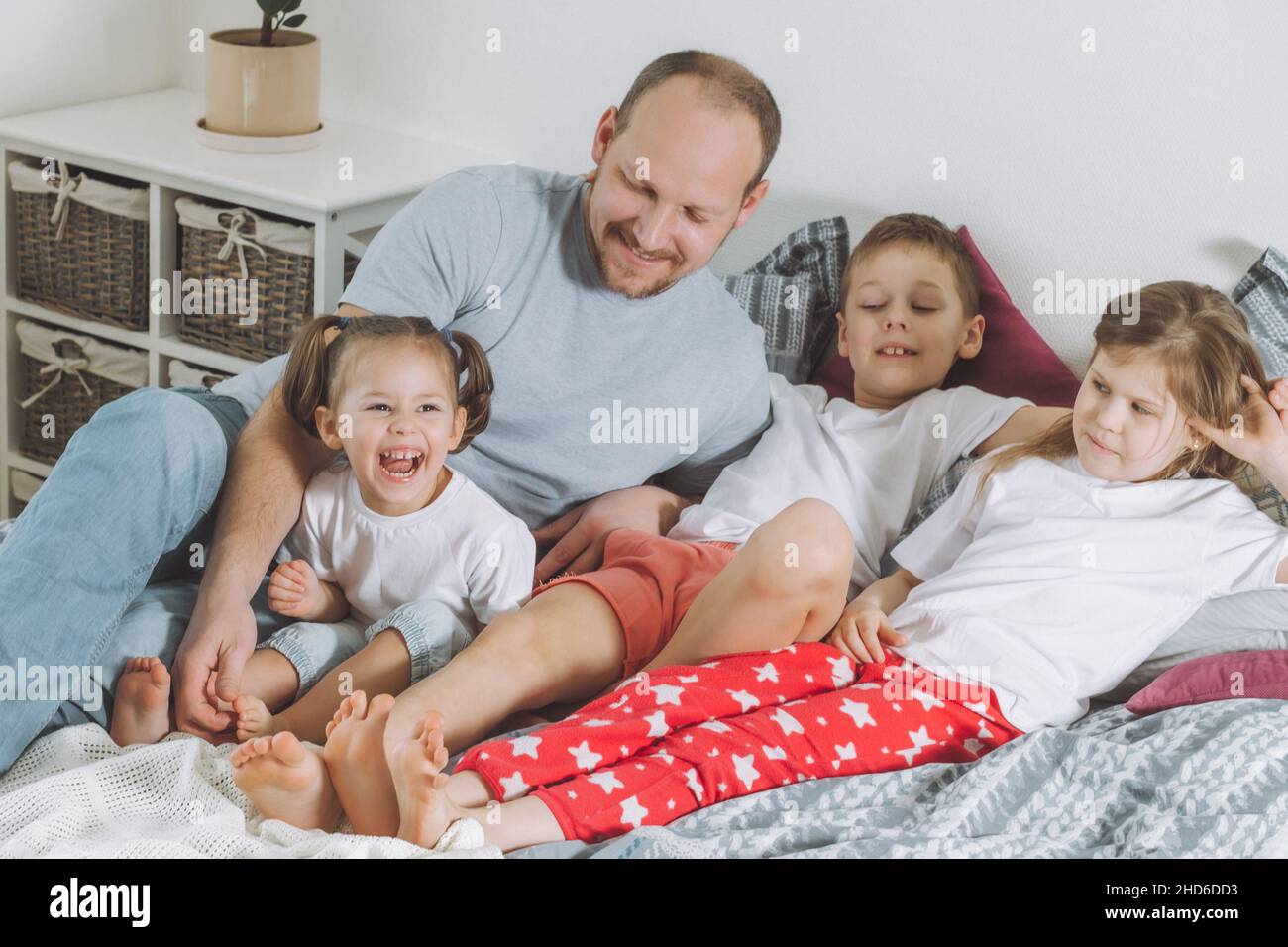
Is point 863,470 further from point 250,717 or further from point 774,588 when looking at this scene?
point 250,717

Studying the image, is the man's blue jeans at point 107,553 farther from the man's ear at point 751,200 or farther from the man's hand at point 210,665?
the man's ear at point 751,200

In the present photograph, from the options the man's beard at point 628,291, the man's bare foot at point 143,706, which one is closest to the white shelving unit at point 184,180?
the man's beard at point 628,291

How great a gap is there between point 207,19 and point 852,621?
70.6 inches

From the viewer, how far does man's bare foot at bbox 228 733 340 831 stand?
3.87 feet

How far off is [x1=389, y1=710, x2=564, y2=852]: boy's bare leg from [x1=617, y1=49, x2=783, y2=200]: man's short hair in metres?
0.80

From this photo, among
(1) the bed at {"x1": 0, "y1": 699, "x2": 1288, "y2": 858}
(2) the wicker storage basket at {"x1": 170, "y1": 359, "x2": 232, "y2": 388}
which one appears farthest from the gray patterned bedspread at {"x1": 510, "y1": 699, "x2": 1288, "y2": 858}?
(2) the wicker storage basket at {"x1": 170, "y1": 359, "x2": 232, "y2": 388}

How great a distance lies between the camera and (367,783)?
1.23 m

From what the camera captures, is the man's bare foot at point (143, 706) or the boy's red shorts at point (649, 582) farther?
the boy's red shorts at point (649, 582)

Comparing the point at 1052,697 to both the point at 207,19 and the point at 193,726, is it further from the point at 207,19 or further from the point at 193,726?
the point at 207,19

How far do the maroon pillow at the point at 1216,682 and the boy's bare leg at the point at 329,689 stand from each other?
2.51 ft

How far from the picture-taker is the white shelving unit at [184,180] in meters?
2.21

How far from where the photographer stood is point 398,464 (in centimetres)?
153
